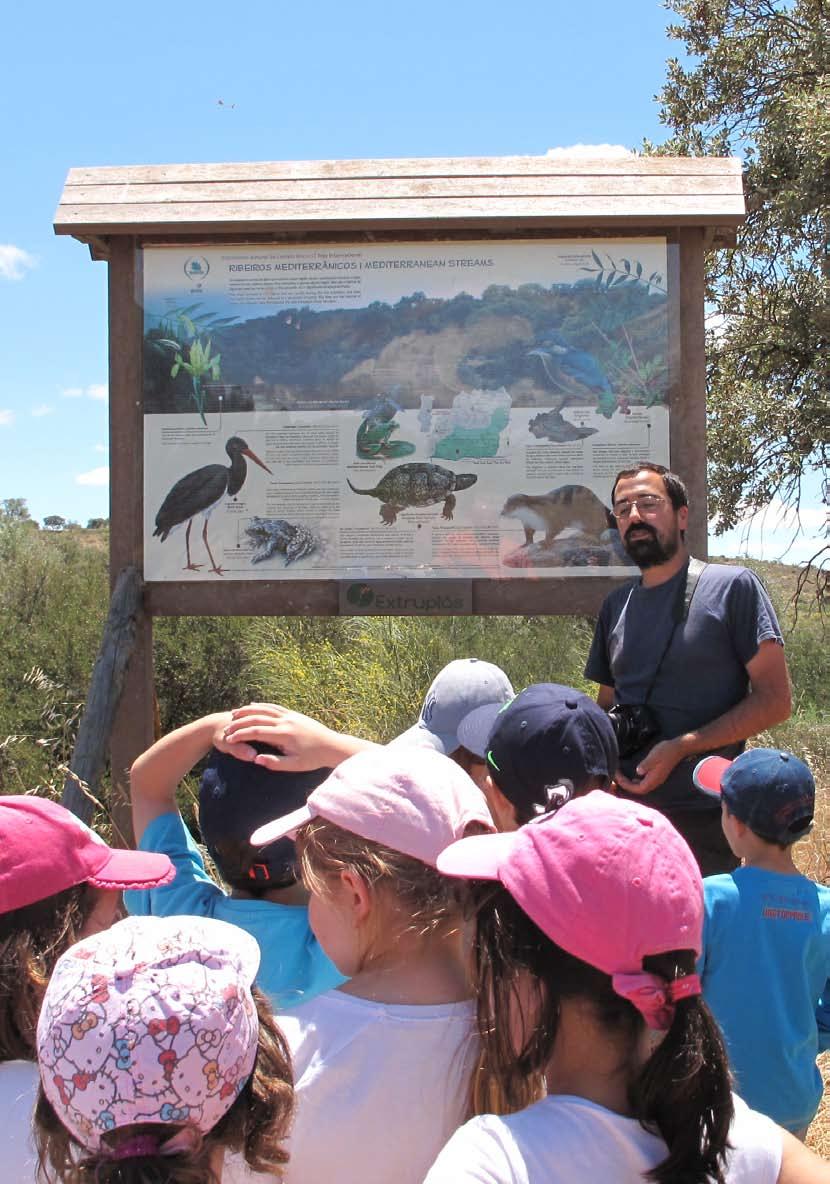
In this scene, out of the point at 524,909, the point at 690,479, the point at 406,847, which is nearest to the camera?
the point at 524,909

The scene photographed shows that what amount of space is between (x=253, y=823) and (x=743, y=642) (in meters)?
1.61

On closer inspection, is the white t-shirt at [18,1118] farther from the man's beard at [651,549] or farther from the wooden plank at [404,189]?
the wooden plank at [404,189]

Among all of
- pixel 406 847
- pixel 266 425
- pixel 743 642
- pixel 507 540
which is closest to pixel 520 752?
pixel 406 847

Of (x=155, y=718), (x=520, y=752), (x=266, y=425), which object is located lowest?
(x=155, y=718)

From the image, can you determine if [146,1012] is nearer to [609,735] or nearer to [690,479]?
[609,735]

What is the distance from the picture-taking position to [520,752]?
193 cm

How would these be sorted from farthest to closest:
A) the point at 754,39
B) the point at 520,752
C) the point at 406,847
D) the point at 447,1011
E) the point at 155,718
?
the point at 754,39, the point at 155,718, the point at 520,752, the point at 406,847, the point at 447,1011

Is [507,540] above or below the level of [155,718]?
above

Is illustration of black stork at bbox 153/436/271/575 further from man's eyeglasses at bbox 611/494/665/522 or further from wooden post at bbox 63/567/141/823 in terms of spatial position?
man's eyeglasses at bbox 611/494/665/522

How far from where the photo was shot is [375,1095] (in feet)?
4.66

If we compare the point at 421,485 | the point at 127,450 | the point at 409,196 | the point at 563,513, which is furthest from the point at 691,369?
the point at 127,450

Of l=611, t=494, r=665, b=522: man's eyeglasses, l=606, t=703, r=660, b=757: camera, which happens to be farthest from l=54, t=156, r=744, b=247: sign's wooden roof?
l=606, t=703, r=660, b=757: camera

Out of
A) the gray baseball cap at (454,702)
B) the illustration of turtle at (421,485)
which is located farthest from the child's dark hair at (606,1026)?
the illustration of turtle at (421,485)

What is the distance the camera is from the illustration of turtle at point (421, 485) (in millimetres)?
4457
